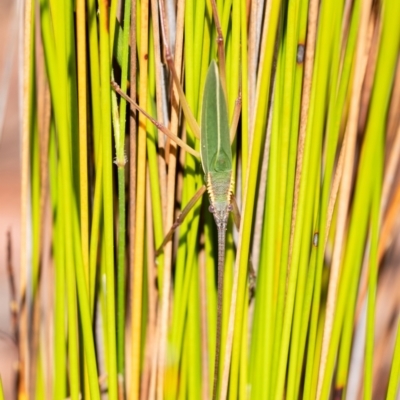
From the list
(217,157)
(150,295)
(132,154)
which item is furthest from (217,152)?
(150,295)

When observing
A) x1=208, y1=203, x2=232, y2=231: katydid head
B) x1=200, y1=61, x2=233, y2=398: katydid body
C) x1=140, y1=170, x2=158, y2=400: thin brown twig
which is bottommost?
x1=140, y1=170, x2=158, y2=400: thin brown twig

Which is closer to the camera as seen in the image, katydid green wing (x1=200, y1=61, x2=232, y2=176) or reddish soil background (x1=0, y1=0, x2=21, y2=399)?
katydid green wing (x1=200, y1=61, x2=232, y2=176)

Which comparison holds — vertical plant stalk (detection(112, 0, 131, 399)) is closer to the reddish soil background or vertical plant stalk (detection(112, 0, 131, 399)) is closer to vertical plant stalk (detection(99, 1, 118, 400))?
vertical plant stalk (detection(99, 1, 118, 400))

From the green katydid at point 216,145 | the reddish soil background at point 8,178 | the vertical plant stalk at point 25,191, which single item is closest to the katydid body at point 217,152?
the green katydid at point 216,145

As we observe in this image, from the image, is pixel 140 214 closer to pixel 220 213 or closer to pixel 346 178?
pixel 220 213

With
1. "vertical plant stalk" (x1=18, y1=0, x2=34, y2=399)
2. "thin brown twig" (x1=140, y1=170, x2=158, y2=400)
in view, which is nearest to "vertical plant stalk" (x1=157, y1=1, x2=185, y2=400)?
"thin brown twig" (x1=140, y1=170, x2=158, y2=400)

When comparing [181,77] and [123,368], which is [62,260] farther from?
[181,77]

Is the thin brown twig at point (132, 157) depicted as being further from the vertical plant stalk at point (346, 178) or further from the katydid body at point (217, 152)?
the vertical plant stalk at point (346, 178)
